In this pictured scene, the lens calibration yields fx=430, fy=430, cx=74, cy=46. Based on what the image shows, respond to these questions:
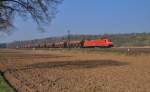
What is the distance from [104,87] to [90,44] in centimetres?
9480

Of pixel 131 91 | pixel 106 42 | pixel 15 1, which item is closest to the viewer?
pixel 131 91

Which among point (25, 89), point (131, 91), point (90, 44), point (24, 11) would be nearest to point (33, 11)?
point (24, 11)

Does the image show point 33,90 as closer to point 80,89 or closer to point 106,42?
point 80,89

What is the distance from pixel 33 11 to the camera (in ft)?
99.2

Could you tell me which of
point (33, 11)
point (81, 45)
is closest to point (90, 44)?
point (81, 45)

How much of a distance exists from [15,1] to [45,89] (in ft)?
42.9

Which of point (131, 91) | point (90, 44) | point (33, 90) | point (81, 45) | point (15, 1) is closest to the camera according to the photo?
point (131, 91)

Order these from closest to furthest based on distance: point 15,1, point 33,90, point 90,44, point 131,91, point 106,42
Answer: point 131,91
point 33,90
point 15,1
point 106,42
point 90,44

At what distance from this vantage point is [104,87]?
1808cm

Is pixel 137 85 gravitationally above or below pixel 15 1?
below

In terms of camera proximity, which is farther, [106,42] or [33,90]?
[106,42]

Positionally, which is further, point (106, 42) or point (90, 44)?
point (90, 44)

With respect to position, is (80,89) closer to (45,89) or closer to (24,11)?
(45,89)

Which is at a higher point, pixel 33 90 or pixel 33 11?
pixel 33 11
